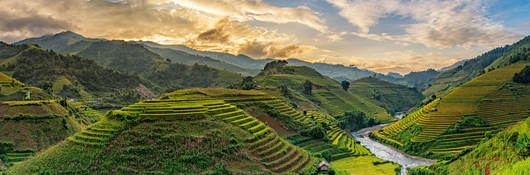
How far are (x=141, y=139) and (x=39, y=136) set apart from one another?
28.3 meters

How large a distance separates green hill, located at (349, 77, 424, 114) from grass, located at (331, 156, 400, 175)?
103 m

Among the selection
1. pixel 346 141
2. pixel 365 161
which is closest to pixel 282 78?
pixel 346 141

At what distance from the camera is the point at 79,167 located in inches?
1218

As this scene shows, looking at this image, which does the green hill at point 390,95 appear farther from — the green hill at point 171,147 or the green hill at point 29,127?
the green hill at point 29,127

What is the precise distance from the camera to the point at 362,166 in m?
50.8

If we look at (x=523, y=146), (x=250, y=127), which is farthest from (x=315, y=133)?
(x=523, y=146)

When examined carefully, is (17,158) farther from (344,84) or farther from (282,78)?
(344,84)

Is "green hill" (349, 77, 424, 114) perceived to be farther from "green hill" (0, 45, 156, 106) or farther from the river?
A: "green hill" (0, 45, 156, 106)

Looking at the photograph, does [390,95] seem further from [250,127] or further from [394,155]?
[250,127]

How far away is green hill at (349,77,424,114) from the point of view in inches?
6304

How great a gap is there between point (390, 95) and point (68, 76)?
170151 mm

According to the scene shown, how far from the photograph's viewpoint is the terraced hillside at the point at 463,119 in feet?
197

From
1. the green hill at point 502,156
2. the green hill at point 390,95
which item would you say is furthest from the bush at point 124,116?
A: the green hill at point 390,95

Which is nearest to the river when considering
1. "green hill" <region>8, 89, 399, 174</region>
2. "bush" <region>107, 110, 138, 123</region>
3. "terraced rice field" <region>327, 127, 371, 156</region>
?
"terraced rice field" <region>327, 127, 371, 156</region>
